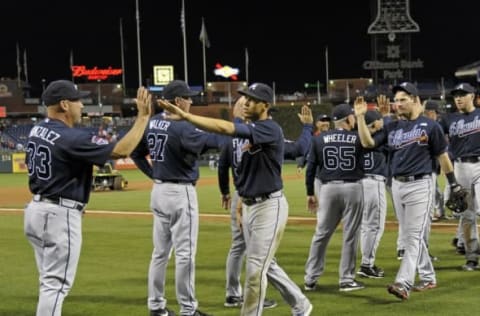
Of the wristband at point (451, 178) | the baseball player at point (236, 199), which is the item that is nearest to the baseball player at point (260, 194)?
the baseball player at point (236, 199)

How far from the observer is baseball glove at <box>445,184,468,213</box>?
7.78 metres

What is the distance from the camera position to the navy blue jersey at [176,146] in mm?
6801

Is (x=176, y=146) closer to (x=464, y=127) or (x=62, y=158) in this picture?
(x=62, y=158)

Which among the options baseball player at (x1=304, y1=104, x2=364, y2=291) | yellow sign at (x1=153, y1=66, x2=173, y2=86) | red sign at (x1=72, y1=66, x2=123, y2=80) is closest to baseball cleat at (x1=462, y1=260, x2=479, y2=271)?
baseball player at (x1=304, y1=104, x2=364, y2=291)

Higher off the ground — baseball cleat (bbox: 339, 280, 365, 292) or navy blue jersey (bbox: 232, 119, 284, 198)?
navy blue jersey (bbox: 232, 119, 284, 198)

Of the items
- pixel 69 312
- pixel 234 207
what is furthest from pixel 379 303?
pixel 69 312

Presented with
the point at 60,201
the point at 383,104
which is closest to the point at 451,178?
the point at 383,104

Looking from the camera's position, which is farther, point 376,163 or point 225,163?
point 376,163

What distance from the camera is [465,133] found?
9.48 metres

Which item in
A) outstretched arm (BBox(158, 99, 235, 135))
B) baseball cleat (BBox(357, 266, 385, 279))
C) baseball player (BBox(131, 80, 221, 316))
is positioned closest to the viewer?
outstretched arm (BBox(158, 99, 235, 135))

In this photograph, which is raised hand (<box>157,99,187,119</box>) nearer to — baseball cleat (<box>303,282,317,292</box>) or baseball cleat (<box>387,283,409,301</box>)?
baseball cleat (<box>387,283,409,301</box>)

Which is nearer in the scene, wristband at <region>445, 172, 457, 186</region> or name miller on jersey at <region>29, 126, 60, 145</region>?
name miller on jersey at <region>29, 126, 60, 145</region>

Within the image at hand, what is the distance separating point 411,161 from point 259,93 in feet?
7.63

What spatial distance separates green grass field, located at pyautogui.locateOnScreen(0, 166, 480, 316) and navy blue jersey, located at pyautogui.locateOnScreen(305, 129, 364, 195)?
52.0 inches
